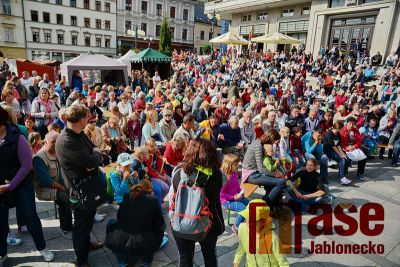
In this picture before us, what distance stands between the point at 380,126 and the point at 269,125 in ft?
12.8

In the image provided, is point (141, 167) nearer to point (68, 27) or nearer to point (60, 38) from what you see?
point (60, 38)

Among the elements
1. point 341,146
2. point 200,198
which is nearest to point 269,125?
point 341,146

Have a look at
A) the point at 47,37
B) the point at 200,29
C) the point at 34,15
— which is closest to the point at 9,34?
the point at 34,15

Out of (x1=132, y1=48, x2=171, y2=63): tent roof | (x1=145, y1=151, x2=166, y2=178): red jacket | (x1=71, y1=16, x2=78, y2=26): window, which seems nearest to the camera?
(x1=145, y1=151, x2=166, y2=178): red jacket

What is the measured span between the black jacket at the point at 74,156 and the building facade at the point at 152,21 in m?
43.3

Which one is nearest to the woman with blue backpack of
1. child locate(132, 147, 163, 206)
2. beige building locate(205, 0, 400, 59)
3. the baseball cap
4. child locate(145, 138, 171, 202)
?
the baseball cap

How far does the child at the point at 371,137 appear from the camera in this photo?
7977mm

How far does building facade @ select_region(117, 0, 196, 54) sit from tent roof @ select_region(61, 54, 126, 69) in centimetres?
2967

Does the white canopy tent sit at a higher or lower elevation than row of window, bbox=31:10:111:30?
lower

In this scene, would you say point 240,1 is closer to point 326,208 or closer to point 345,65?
point 345,65

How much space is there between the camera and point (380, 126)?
825cm

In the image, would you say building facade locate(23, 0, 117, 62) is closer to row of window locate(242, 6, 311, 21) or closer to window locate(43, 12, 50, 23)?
window locate(43, 12, 50, 23)

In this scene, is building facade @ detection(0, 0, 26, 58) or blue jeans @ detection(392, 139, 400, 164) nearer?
blue jeans @ detection(392, 139, 400, 164)

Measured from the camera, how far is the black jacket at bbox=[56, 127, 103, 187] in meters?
2.67
